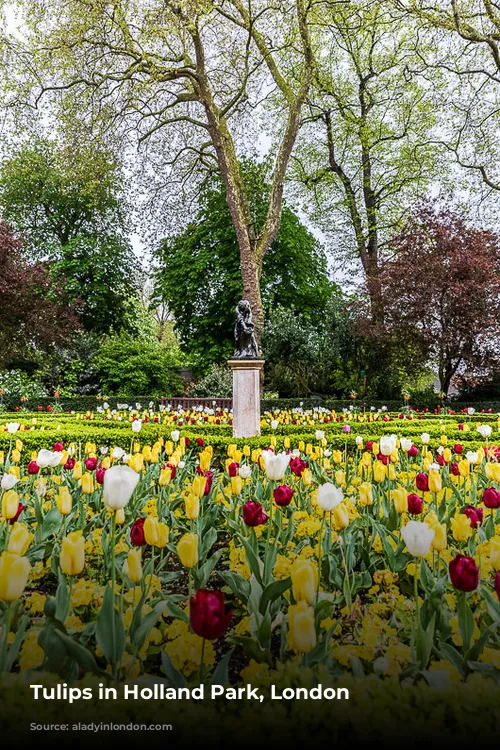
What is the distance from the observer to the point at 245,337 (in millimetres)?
8188

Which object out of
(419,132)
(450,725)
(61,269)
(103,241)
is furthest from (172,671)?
(103,241)

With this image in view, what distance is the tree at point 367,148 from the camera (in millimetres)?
16266

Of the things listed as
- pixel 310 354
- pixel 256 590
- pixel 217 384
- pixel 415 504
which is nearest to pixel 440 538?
pixel 415 504

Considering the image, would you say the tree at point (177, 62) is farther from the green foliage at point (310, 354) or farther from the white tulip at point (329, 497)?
the white tulip at point (329, 497)

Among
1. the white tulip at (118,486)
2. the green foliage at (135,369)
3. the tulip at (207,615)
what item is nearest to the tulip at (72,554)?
the white tulip at (118,486)

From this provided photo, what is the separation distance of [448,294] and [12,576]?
14.2 meters

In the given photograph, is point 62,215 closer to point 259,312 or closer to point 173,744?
point 259,312

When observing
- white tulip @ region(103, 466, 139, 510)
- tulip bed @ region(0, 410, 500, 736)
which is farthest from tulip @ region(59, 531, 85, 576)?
white tulip @ region(103, 466, 139, 510)

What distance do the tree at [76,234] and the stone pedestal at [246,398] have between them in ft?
47.2

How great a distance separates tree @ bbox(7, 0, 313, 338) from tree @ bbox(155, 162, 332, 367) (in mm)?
4804

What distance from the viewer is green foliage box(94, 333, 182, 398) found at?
17406mm

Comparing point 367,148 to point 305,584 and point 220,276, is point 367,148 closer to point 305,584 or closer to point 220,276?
point 220,276

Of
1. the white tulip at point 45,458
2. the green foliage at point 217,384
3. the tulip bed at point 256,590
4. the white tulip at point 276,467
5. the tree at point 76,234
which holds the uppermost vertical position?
the tree at point 76,234

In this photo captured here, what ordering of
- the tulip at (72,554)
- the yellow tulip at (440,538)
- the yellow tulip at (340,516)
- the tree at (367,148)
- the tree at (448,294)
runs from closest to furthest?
the tulip at (72,554), the yellow tulip at (440,538), the yellow tulip at (340,516), the tree at (448,294), the tree at (367,148)
